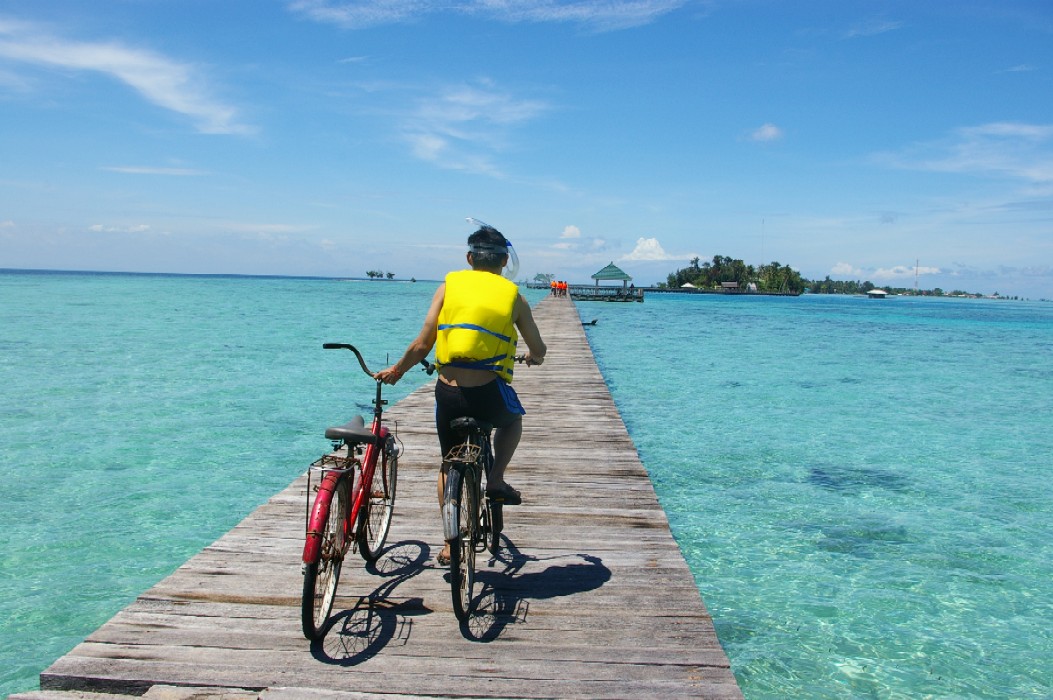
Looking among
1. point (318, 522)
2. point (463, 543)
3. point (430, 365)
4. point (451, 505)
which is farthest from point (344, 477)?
point (430, 365)

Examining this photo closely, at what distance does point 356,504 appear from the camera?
351 centimetres

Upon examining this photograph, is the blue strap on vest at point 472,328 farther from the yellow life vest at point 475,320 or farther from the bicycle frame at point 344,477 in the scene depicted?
the bicycle frame at point 344,477

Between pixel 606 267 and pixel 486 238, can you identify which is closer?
pixel 486 238

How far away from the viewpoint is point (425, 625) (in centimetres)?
344

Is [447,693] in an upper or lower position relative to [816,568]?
upper

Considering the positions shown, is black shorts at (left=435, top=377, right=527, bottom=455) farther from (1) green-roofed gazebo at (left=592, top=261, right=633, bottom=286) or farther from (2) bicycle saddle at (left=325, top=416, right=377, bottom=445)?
(1) green-roofed gazebo at (left=592, top=261, right=633, bottom=286)

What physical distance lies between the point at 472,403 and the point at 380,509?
123cm

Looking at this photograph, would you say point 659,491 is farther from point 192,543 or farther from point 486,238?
point 486,238

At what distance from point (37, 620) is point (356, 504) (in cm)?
363

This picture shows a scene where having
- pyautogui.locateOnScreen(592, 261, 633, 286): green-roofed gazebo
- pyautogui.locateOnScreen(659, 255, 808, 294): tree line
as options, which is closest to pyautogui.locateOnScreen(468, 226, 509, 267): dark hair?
pyautogui.locateOnScreen(592, 261, 633, 286): green-roofed gazebo

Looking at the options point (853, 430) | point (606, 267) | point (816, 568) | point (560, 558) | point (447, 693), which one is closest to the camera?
point (447, 693)

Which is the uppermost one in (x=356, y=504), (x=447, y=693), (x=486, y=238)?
(x=486, y=238)

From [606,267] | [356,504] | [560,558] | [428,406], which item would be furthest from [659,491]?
[606,267]

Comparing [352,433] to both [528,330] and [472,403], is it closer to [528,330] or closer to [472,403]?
[472,403]
